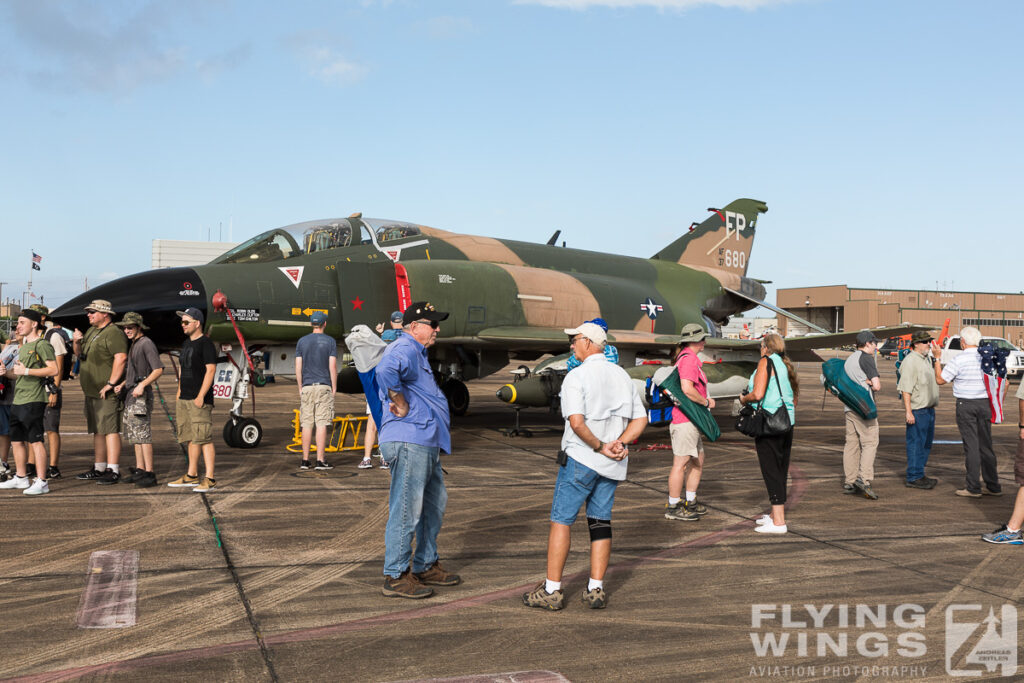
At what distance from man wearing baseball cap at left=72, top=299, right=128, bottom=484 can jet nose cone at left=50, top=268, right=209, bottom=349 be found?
2096 millimetres

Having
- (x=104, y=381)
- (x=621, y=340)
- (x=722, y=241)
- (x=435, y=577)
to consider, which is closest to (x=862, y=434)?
(x=435, y=577)

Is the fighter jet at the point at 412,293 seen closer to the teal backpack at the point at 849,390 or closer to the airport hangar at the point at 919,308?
the teal backpack at the point at 849,390

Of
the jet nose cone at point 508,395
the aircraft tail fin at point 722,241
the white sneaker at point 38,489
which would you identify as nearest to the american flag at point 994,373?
the jet nose cone at point 508,395

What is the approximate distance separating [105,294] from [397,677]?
27.8ft

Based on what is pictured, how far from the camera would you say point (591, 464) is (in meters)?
4.57

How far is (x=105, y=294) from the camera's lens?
33.6ft

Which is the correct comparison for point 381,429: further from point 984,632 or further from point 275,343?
point 275,343

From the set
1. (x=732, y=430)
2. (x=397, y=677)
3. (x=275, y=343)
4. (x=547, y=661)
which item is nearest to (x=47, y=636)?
(x=397, y=677)

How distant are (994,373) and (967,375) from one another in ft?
0.79

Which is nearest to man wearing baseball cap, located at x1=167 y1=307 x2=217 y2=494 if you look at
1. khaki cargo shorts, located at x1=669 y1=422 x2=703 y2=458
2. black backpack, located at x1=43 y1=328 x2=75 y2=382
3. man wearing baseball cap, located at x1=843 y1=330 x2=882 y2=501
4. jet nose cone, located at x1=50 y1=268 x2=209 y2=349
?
black backpack, located at x1=43 y1=328 x2=75 y2=382

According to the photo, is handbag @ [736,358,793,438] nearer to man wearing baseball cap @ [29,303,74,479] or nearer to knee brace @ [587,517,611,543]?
knee brace @ [587,517,611,543]

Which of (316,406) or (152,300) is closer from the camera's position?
(316,406)

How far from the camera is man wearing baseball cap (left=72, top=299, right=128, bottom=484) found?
7969 millimetres

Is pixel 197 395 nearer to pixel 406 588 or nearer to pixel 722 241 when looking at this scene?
pixel 406 588
